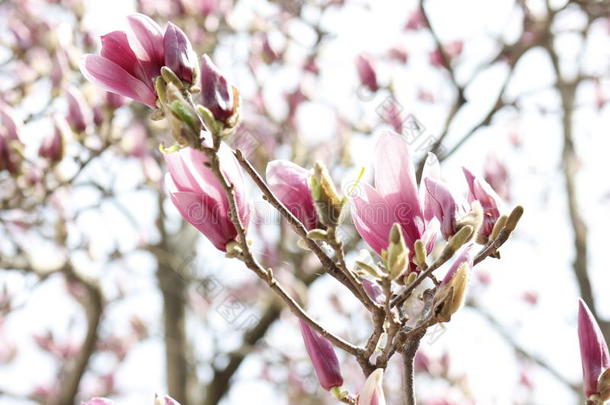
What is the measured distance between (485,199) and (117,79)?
A: 591mm

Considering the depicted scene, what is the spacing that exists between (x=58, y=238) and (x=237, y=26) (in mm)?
1709

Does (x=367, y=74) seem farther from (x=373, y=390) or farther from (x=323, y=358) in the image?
(x=373, y=390)

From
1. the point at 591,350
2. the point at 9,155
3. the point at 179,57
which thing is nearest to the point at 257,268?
the point at 179,57

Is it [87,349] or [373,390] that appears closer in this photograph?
[373,390]

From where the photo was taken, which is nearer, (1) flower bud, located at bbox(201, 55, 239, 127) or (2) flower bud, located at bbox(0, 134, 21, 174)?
(1) flower bud, located at bbox(201, 55, 239, 127)

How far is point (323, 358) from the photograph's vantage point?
3.26 feet

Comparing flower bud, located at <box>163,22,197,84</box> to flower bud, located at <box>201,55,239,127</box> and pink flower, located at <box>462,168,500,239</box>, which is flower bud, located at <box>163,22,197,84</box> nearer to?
flower bud, located at <box>201,55,239,127</box>

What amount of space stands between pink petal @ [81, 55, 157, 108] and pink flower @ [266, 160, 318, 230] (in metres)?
0.22

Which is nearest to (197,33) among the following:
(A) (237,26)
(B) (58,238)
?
(A) (237,26)

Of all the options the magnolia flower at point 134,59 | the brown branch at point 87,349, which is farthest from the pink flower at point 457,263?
the brown branch at point 87,349

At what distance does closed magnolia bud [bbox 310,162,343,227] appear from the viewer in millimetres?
866

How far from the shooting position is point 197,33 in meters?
3.77

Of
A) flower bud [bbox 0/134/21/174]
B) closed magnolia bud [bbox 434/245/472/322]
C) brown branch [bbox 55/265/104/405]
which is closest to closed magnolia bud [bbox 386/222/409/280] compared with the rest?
closed magnolia bud [bbox 434/245/472/322]

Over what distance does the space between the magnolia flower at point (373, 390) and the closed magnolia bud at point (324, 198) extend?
198mm
